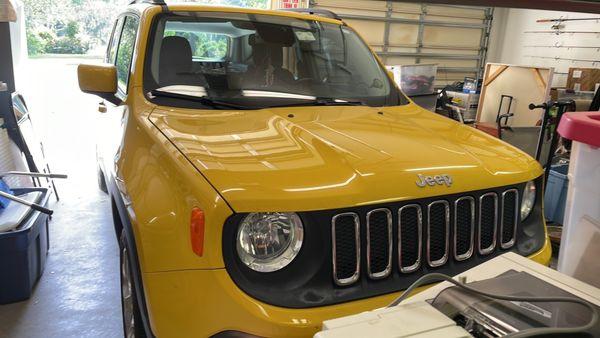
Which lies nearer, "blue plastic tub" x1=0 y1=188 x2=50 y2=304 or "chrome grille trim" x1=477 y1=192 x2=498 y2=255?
"chrome grille trim" x1=477 y1=192 x2=498 y2=255

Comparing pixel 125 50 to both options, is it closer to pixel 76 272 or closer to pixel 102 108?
pixel 102 108

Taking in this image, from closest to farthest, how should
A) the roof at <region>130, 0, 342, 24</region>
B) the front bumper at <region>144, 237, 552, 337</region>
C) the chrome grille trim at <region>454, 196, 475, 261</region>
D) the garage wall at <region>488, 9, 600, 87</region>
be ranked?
the front bumper at <region>144, 237, 552, 337</region> → the chrome grille trim at <region>454, 196, 475, 261</region> → the roof at <region>130, 0, 342, 24</region> → the garage wall at <region>488, 9, 600, 87</region>

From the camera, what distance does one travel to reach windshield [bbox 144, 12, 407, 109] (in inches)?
89.3

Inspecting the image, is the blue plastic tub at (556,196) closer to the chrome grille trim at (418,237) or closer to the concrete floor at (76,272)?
the chrome grille trim at (418,237)

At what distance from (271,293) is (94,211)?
3.32 m

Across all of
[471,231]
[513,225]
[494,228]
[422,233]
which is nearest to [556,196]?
[513,225]

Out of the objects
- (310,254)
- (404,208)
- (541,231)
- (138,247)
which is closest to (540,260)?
(541,231)

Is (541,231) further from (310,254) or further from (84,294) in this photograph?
(84,294)

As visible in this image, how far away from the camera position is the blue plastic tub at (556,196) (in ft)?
13.0

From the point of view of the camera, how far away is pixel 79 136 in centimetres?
727

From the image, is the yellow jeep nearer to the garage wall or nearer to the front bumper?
the front bumper

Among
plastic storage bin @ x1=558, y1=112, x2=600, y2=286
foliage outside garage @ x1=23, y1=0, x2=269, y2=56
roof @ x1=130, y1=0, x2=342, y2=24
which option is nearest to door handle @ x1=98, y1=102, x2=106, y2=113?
roof @ x1=130, y1=0, x2=342, y2=24

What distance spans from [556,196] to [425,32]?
6.86 metres

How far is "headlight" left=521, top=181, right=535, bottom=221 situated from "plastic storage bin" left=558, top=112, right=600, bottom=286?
929 mm
